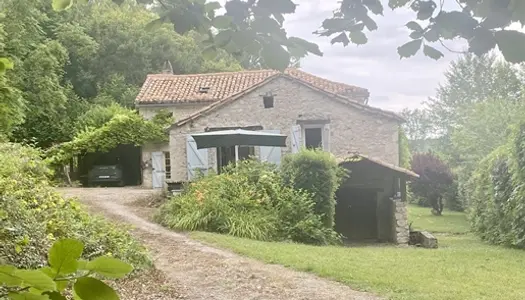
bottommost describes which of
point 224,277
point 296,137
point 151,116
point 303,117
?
A: point 224,277

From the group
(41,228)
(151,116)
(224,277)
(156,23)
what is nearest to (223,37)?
(156,23)

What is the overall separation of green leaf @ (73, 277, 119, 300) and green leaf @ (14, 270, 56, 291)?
36 mm

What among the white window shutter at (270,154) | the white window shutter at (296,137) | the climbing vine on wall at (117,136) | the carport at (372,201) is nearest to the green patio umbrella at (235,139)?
the carport at (372,201)

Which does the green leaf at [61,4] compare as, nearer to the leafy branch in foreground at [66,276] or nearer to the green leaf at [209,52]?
the green leaf at [209,52]

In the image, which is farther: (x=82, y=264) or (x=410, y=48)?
(x=410, y=48)

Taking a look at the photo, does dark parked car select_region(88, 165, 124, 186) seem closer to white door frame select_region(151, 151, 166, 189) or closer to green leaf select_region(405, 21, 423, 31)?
white door frame select_region(151, 151, 166, 189)

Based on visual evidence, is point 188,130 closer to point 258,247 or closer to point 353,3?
point 258,247

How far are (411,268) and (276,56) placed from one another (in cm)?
711

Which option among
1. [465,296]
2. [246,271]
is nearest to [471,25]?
[465,296]

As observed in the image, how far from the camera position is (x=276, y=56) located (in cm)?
192

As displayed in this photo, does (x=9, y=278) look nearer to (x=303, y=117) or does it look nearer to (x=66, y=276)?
(x=66, y=276)

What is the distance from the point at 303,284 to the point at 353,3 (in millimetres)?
5221

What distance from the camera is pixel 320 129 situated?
19266mm

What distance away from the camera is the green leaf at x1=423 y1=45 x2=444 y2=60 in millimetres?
2207
